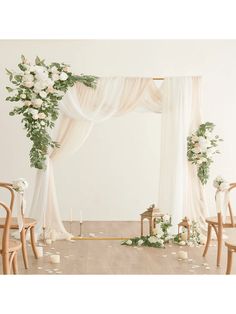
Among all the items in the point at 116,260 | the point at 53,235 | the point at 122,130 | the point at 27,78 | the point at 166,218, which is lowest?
the point at 116,260

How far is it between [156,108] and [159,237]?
1.58m

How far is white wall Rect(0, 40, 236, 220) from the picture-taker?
8727mm

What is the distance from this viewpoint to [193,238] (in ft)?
22.1

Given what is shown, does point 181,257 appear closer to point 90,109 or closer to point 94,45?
point 90,109

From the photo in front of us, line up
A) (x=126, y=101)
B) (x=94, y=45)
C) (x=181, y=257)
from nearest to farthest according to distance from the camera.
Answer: (x=181, y=257) → (x=126, y=101) → (x=94, y=45)

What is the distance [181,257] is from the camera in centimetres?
596

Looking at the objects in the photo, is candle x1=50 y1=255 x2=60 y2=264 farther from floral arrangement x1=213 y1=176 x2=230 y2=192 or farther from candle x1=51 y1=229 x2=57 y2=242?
floral arrangement x1=213 y1=176 x2=230 y2=192

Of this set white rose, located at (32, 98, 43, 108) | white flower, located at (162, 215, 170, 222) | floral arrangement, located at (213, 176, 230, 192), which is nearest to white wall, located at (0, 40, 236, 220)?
white flower, located at (162, 215, 170, 222)

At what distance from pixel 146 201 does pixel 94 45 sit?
2.60 metres

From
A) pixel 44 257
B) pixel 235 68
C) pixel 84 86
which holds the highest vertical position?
pixel 235 68

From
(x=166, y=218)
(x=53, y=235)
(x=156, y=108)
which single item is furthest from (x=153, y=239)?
(x=156, y=108)

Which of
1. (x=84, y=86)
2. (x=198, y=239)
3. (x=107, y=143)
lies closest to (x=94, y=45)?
(x=107, y=143)

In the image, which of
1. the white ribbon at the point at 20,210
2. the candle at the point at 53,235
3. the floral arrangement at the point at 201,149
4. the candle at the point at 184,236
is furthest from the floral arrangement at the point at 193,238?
the white ribbon at the point at 20,210

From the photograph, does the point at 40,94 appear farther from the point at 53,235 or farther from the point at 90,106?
the point at 53,235
